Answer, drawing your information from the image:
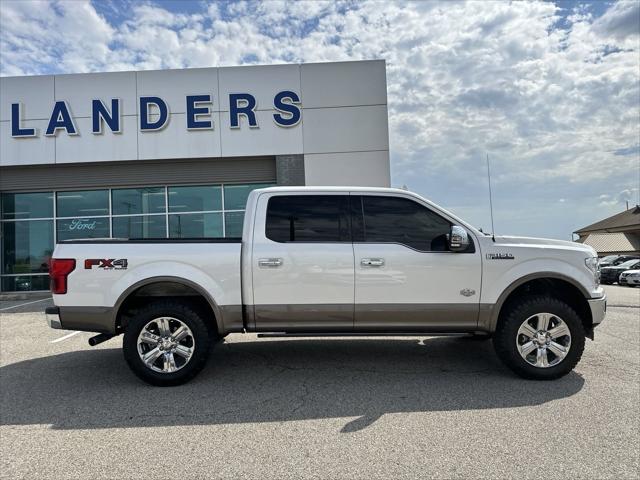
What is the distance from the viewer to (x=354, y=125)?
47.0ft

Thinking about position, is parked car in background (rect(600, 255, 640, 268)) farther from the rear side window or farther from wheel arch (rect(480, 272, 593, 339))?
the rear side window

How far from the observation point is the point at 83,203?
1580 cm

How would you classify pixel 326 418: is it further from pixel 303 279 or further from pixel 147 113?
pixel 147 113

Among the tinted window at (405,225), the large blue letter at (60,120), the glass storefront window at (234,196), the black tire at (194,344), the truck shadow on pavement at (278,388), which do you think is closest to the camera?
the truck shadow on pavement at (278,388)

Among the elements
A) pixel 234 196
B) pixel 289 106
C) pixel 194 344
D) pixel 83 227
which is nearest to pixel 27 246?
pixel 83 227

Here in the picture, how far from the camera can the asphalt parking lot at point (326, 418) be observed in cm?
315

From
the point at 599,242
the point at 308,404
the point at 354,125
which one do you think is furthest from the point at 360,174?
the point at 599,242

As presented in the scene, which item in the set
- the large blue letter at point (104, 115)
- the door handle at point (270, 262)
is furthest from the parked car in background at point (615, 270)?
the large blue letter at point (104, 115)

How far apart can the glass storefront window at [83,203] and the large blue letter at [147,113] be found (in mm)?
2882

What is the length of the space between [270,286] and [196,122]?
11.1 m

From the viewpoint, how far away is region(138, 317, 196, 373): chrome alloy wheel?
4.75m

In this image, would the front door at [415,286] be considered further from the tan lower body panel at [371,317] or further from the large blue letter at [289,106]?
the large blue letter at [289,106]

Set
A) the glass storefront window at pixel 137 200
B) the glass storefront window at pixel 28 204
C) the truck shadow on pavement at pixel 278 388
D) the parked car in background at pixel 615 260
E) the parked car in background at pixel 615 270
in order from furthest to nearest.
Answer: the parked car in background at pixel 615 260 < the parked car in background at pixel 615 270 < the glass storefront window at pixel 28 204 < the glass storefront window at pixel 137 200 < the truck shadow on pavement at pixel 278 388

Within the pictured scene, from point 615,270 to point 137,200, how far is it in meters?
21.8
